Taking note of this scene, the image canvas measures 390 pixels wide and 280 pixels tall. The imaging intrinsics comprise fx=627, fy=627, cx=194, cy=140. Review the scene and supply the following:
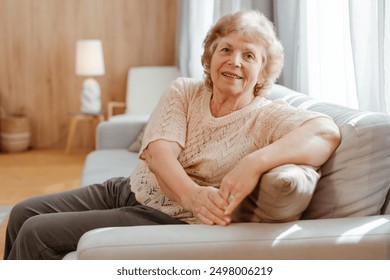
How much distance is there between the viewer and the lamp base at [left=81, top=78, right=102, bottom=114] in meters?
5.59

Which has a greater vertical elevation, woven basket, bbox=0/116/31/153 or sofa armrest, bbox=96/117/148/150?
sofa armrest, bbox=96/117/148/150

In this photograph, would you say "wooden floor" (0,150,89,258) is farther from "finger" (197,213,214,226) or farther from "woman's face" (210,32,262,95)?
"finger" (197,213,214,226)

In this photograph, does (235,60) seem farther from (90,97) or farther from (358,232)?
(90,97)

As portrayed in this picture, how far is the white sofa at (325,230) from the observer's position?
152cm

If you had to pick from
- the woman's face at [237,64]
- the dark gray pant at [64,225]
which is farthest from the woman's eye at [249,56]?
the dark gray pant at [64,225]

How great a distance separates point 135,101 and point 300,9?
316 cm

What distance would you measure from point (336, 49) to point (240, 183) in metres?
1.04

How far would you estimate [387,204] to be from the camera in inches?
68.7

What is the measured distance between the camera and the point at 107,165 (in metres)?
3.37

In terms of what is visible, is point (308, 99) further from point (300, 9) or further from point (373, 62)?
point (300, 9)

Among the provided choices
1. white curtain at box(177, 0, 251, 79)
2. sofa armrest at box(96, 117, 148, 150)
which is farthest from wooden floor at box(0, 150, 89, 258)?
white curtain at box(177, 0, 251, 79)

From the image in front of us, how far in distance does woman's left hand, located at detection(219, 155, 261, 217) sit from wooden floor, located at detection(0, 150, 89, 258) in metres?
2.69

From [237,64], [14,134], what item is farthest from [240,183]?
[14,134]

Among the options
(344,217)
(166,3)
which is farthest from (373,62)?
(166,3)
